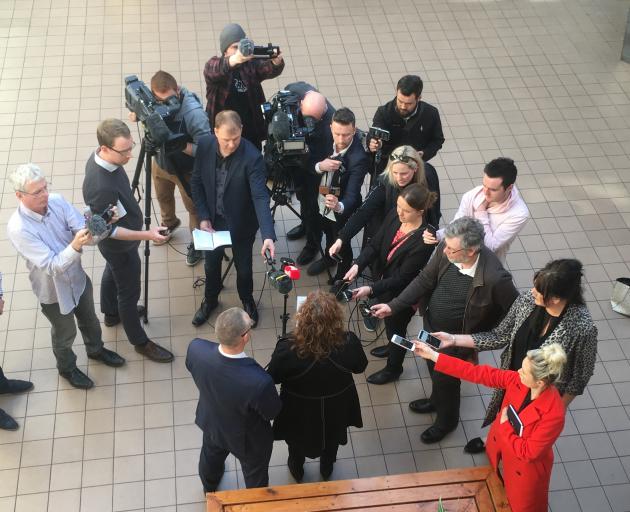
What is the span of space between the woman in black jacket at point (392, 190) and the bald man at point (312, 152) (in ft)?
1.81

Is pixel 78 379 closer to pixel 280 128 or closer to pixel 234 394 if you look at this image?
pixel 234 394

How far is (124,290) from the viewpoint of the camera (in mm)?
4340

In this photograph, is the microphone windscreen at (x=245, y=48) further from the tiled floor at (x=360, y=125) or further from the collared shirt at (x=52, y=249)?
the collared shirt at (x=52, y=249)

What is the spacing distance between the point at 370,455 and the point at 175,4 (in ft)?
18.6

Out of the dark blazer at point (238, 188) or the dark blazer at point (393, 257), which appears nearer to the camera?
the dark blazer at point (393, 257)

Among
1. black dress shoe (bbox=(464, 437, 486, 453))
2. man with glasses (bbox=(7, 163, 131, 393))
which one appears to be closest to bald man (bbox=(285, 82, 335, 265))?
man with glasses (bbox=(7, 163, 131, 393))

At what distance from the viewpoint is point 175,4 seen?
7.79m

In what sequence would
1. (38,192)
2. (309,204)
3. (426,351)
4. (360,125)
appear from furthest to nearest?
(360,125) < (309,204) < (38,192) < (426,351)

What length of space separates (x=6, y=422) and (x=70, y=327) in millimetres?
666

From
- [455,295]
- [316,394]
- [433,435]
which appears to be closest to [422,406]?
[433,435]

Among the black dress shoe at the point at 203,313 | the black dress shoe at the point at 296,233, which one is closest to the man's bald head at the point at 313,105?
the black dress shoe at the point at 296,233

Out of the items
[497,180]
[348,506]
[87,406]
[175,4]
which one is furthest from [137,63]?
[348,506]

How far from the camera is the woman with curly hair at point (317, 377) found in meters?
3.21

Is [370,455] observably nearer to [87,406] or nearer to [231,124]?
[87,406]
